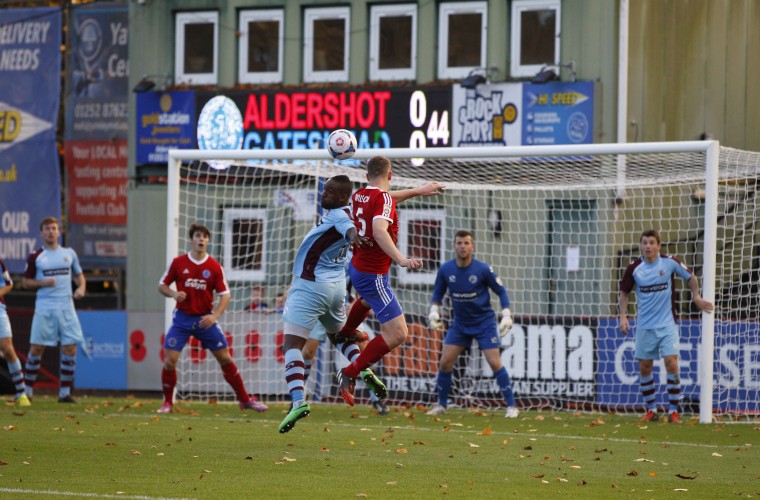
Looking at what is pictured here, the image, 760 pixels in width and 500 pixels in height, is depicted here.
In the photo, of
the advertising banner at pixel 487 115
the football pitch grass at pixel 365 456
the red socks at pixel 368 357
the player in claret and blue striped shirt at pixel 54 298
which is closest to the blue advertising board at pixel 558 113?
the advertising banner at pixel 487 115

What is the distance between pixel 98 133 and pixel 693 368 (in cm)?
1412

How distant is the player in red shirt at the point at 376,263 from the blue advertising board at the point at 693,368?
6750mm

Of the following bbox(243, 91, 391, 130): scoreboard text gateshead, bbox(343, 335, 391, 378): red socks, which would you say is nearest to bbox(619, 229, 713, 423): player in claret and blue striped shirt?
bbox(343, 335, 391, 378): red socks

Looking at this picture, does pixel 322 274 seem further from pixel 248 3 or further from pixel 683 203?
pixel 248 3

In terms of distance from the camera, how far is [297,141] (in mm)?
23906

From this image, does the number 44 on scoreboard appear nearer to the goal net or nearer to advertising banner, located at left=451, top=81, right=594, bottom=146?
advertising banner, located at left=451, top=81, right=594, bottom=146

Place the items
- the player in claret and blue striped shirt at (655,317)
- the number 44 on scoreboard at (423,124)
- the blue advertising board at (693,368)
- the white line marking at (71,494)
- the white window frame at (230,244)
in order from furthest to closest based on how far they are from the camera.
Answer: the number 44 on scoreboard at (423,124) → the white window frame at (230,244) → the blue advertising board at (693,368) → the player in claret and blue striped shirt at (655,317) → the white line marking at (71,494)

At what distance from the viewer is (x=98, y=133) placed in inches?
1062

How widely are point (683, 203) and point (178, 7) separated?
10.1 meters

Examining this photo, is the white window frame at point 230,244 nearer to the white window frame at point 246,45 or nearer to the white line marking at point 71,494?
the white window frame at point 246,45

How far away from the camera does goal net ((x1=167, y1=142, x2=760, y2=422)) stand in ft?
55.3

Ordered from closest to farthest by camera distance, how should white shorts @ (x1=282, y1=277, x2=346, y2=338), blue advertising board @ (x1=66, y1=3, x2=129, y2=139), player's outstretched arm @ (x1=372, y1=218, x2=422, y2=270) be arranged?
player's outstretched arm @ (x1=372, y1=218, x2=422, y2=270), white shorts @ (x1=282, y1=277, x2=346, y2=338), blue advertising board @ (x1=66, y1=3, x2=129, y2=139)

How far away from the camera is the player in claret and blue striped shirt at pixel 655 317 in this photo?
15.7 m

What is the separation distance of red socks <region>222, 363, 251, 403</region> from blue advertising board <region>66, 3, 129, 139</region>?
38.6 feet
